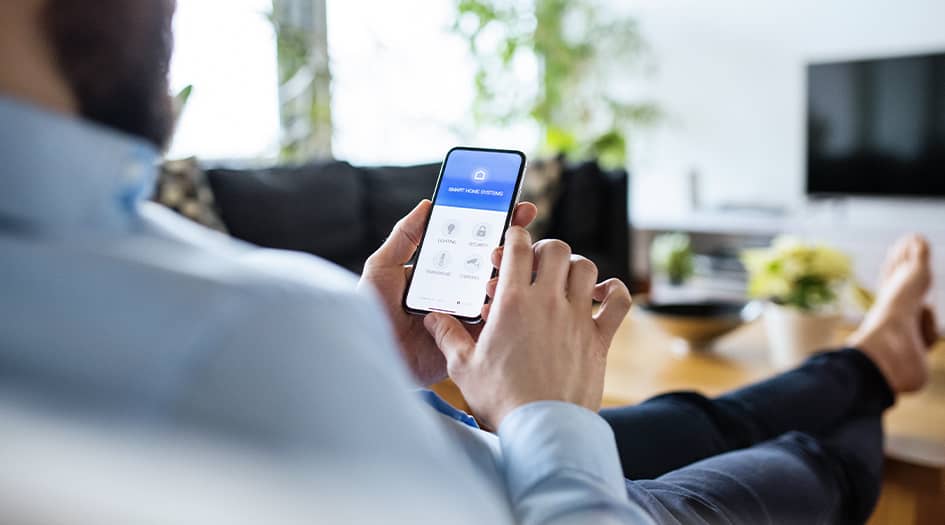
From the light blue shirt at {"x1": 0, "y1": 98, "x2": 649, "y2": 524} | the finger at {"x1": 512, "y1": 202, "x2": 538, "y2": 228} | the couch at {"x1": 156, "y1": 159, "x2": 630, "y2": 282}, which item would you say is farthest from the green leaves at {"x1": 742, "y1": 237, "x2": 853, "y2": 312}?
the light blue shirt at {"x1": 0, "y1": 98, "x2": 649, "y2": 524}

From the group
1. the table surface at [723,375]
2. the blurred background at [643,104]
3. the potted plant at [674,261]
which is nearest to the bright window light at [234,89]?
the blurred background at [643,104]

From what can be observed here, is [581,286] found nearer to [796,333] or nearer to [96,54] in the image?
[96,54]

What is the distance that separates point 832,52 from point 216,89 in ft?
7.58

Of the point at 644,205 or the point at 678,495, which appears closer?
the point at 678,495

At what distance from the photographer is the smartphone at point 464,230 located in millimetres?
635

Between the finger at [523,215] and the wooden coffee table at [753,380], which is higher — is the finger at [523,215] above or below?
above

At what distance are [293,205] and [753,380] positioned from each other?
134 centimetres

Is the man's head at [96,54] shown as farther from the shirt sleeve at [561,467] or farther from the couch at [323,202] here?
the couch at [323,202]

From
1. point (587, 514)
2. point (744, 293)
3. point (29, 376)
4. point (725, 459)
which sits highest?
point (29, 376)

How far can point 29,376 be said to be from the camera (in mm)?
319

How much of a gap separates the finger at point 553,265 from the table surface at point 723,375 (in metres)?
0.54

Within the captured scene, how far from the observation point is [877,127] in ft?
10.3

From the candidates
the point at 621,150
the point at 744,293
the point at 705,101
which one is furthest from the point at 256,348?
the point at 705,101

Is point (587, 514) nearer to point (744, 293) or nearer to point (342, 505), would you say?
point (342, 505)
